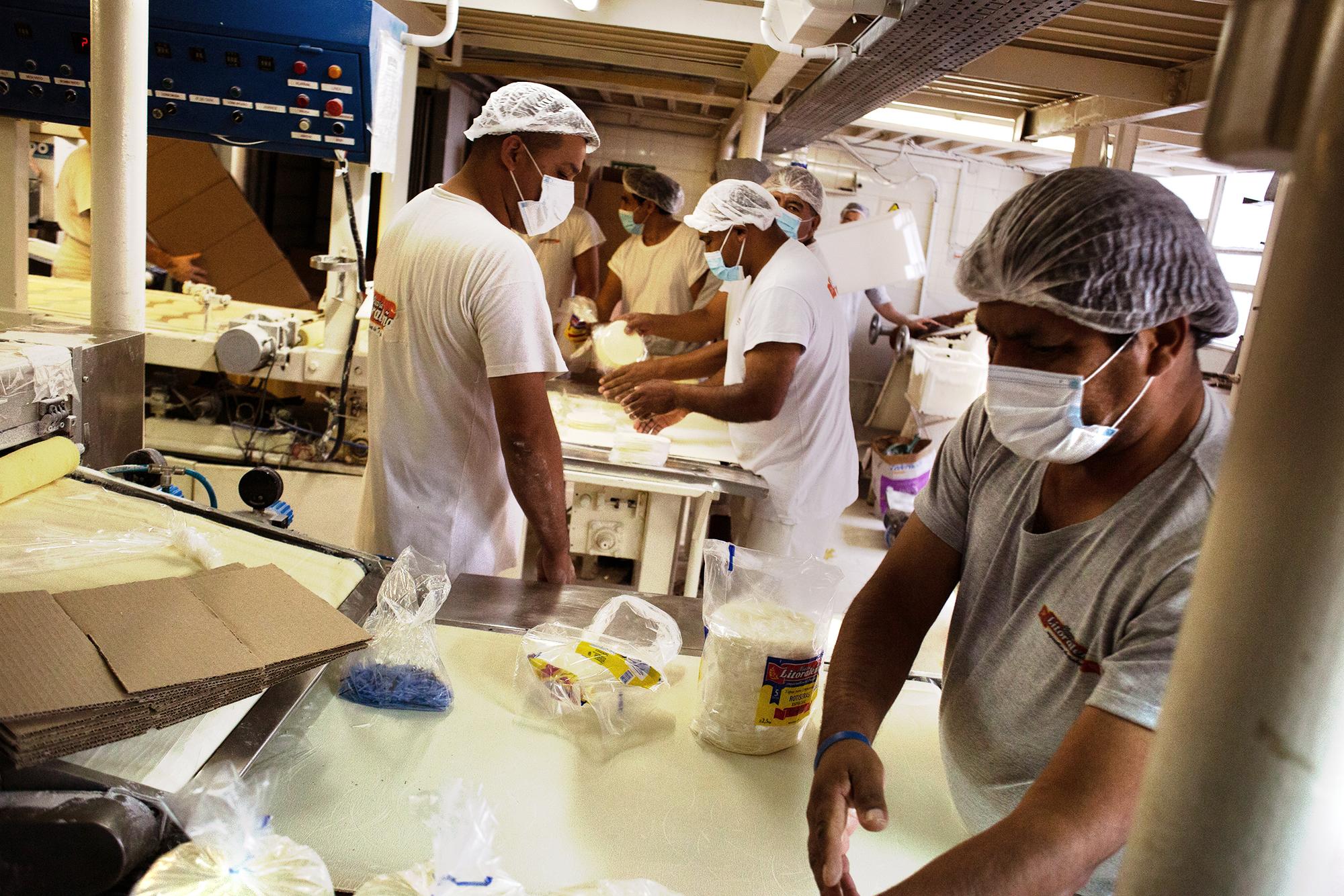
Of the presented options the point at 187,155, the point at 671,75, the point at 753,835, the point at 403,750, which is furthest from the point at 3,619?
the point at 671,75

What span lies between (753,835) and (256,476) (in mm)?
1143

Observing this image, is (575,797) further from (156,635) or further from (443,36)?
(443,36)

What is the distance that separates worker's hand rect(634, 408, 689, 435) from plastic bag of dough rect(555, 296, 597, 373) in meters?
0.62

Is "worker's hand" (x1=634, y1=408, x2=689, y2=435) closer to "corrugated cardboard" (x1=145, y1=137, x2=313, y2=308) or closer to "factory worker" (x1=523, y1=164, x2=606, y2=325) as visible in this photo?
"factory worker" (x1=523, y1=164, x2=606, y2=325)

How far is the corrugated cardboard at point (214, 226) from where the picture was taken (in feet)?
15.8

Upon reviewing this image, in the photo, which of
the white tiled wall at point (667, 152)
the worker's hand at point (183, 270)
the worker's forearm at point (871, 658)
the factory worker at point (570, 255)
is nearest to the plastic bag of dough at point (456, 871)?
the worker's forearm at point (871, 658)

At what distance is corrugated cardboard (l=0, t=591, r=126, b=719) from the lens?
2.96 feet

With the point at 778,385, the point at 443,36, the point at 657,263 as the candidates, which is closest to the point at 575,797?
the point at 778,385

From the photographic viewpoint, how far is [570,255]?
4.86 metres

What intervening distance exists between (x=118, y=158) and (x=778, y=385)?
1.79 meters

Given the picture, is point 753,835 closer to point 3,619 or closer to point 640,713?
point 640,713

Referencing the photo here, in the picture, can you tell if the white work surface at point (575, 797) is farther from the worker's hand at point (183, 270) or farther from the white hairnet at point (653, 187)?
the worker's hand at point (183, 270)

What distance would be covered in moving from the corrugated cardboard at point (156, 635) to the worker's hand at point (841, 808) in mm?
672

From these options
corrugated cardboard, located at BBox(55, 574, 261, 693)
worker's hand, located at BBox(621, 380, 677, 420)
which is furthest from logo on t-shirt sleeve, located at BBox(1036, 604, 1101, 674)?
worker's hand, located at BBox(621, 380, 677, 420)
